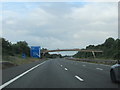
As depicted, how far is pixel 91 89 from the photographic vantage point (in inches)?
428

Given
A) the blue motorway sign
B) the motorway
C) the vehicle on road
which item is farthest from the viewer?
the blue motorway sign

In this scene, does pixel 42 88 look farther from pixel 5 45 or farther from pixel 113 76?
pixel 5 45

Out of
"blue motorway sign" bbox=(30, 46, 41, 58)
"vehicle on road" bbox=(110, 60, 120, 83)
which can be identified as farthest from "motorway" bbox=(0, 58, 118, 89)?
"blue motorway sign" bbox=(30, 46, 41, 58)

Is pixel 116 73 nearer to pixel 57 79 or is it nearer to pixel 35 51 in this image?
pixel 57 79

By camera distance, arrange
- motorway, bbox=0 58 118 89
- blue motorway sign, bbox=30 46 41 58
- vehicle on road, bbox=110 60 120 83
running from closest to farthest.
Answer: motorway, bbox=0 58 118 89 → vehicle on road, bbox=110 60 120 83 → blue motorway sign, bbox=30 46 41 58

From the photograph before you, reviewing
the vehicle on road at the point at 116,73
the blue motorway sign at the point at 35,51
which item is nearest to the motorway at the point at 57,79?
the vehicle on road at the point at 116,73

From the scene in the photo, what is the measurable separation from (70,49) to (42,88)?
12499 cm

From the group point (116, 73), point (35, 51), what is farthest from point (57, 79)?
point (35, 51)

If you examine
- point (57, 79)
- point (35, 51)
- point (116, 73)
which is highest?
point (35, 51)

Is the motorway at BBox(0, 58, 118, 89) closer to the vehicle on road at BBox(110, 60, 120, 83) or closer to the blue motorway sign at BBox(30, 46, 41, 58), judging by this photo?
the vehicle on road at BBox(110, 60, 120, 83)

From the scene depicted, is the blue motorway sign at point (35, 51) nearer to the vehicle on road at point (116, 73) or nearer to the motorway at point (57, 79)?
the motorway at point (57, 79)

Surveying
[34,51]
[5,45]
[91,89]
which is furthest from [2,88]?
[5,45]

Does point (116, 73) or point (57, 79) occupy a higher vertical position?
point (116, 73)

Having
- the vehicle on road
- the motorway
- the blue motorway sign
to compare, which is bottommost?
the motorway
